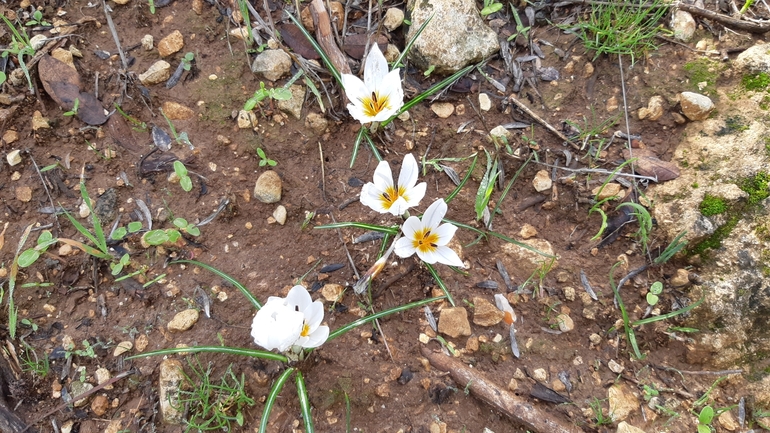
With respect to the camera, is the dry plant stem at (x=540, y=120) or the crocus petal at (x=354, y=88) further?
the dry plant stem at (x=540, y=120)

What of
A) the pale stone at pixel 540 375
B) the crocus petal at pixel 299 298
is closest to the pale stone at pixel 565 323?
the pale stone at pixel 540 375

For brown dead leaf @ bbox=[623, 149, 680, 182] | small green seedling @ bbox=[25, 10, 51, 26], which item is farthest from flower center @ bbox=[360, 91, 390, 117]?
small green seedling @ bbox=[25, 10, 51, 26]

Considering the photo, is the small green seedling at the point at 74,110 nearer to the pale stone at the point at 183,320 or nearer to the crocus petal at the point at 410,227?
the pale stone at the point at 183,320

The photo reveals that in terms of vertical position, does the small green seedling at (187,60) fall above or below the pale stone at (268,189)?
above

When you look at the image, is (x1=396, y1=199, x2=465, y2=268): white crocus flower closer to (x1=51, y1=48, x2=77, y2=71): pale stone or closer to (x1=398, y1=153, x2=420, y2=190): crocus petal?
(x1=398, y1=153, x2=420, y2=190): crocus petal

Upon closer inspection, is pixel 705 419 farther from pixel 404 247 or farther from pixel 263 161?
pixel 263 161

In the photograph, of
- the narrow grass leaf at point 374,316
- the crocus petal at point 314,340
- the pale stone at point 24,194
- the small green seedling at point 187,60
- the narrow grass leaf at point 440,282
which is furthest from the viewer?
the small green seedling at point 187,60

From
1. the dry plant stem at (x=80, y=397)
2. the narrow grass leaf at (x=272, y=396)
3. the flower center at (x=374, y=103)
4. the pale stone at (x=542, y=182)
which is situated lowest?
the dry plant stem at (x=80, y=397)
